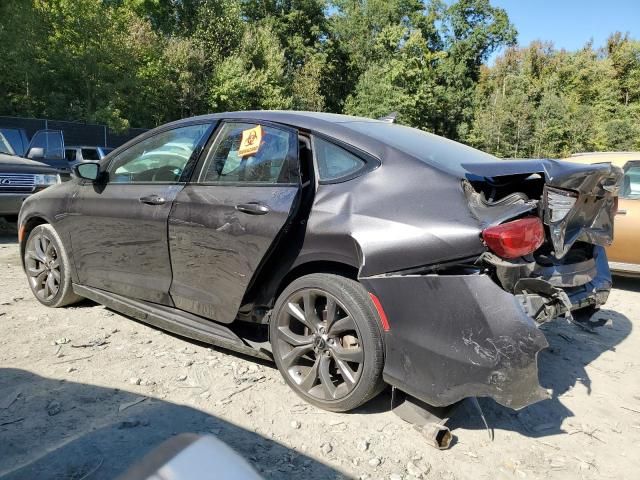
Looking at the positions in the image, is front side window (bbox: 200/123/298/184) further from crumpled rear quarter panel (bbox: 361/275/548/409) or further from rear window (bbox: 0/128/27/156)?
rear window (bbox: 0/128/27/156)

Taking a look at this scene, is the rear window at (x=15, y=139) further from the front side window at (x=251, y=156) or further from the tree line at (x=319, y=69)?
the tree line at (x=319, y=69)

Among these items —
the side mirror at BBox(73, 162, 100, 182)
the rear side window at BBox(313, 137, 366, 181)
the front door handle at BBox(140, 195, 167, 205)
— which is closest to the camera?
the rear side window at BBox(313, 137, 366, 181)

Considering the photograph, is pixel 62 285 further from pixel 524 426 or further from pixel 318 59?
pixel 318 59

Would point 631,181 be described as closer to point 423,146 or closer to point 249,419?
point 423,146

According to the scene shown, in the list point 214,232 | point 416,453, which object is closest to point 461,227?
point 416,453

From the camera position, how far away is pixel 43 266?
4531mm

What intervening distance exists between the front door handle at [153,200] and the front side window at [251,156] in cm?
33

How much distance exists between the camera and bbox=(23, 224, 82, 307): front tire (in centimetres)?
433

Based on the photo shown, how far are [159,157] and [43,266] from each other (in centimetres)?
163

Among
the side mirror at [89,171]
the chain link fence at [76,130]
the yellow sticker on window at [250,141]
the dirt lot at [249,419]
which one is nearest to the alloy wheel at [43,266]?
the dirt lot at [249,419]

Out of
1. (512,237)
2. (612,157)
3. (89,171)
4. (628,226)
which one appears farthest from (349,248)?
(612,157)

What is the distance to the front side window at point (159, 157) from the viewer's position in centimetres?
366

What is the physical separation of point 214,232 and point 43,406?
136 cm

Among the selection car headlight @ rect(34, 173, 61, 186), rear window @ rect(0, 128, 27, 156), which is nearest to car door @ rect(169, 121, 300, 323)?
car headlight @ rect(34, 173, 61, 186)
